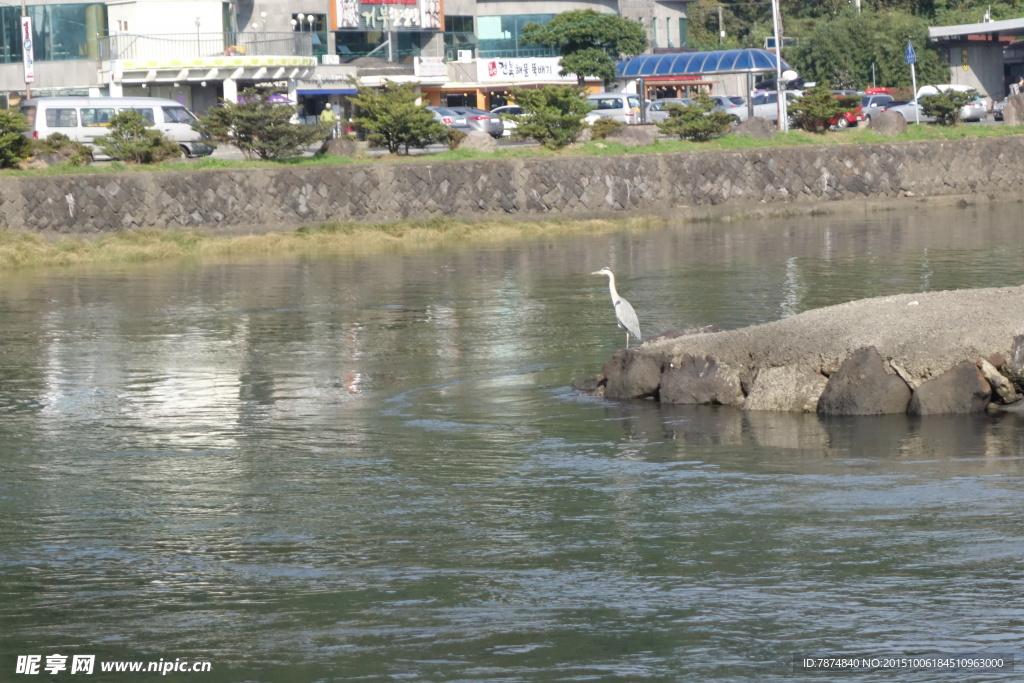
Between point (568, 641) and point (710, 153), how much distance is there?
88.3 feet

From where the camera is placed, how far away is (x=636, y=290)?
70.5 ft

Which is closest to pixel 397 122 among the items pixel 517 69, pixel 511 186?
pixel 511 186

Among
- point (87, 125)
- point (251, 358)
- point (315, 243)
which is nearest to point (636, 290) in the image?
point (251, 358)

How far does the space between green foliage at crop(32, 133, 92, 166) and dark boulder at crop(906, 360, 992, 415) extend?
877 inches

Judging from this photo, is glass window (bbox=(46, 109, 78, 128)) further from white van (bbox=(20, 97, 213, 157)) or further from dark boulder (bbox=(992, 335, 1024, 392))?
dark boulder (bbox=(992, 335, 1024, 392))

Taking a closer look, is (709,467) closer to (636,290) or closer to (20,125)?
(636,290)

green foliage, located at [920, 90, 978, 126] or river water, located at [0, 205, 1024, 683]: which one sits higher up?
green foliage, located at [920, 90, 978, 126]

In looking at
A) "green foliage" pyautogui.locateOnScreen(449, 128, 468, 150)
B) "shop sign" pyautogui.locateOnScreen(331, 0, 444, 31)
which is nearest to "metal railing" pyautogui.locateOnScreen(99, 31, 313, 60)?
"shop sign" pyautogui.locateOnScreen(331, 0, 444, 31)

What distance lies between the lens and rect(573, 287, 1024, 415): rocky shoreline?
40.5 feet

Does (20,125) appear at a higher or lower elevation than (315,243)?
higher

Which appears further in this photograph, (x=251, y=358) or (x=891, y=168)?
(x=891, y=168)

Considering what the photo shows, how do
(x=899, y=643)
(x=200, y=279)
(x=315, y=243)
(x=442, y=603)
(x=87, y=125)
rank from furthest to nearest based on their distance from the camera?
(x=87, y=125) < (x=315, y=243) < (x=200, y=279) < (x=442, y=603) < (x=899, y=643)

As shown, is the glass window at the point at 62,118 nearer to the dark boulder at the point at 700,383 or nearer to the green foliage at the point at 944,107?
the green foliage at the point at 944,107

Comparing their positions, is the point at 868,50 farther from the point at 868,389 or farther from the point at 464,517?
the point at 464,517
